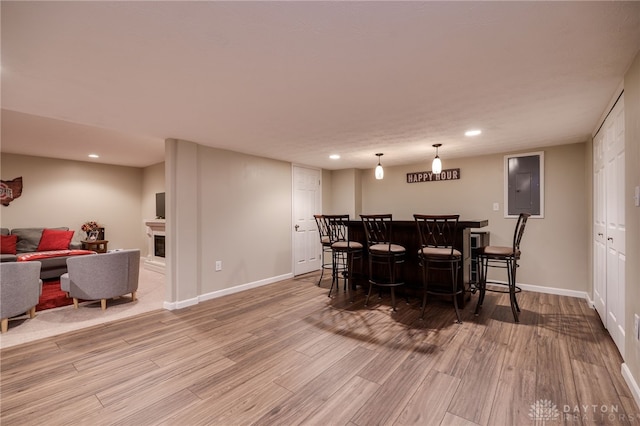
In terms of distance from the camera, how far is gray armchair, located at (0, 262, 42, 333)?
2.84m

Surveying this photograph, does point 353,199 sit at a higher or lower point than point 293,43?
lower

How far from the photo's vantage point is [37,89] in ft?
7.13

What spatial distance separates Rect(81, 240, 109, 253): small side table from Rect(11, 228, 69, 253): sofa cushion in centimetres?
71

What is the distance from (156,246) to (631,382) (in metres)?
7.10

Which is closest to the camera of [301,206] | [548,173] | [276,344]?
[276,344]

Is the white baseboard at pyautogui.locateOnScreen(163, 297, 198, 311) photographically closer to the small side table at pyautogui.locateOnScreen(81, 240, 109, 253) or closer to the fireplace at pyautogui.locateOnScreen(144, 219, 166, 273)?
the fireplace at pyautogui.locateOnScreen(144, 219, 166, 273)

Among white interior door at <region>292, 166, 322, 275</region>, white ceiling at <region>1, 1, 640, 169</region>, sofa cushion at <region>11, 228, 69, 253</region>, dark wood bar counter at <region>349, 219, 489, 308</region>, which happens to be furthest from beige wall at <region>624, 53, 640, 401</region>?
Answer: sofa cushion at <region>11, 228, 69, 253</region>

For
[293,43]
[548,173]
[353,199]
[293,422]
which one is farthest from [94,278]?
[548,173]

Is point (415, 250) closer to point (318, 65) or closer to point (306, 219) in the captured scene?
point (306, 219)

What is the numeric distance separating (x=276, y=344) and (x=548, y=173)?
4.44 meters

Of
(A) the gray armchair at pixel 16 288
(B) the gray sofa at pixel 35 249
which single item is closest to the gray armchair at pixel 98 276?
(A) the gray armchair at pixel 16 288

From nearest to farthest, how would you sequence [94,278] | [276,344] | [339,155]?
[276,344] → [94,278] → [339,155]

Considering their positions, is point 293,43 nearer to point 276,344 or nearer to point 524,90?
point 524,90

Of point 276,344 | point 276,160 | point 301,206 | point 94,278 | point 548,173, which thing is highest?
point 276,160
